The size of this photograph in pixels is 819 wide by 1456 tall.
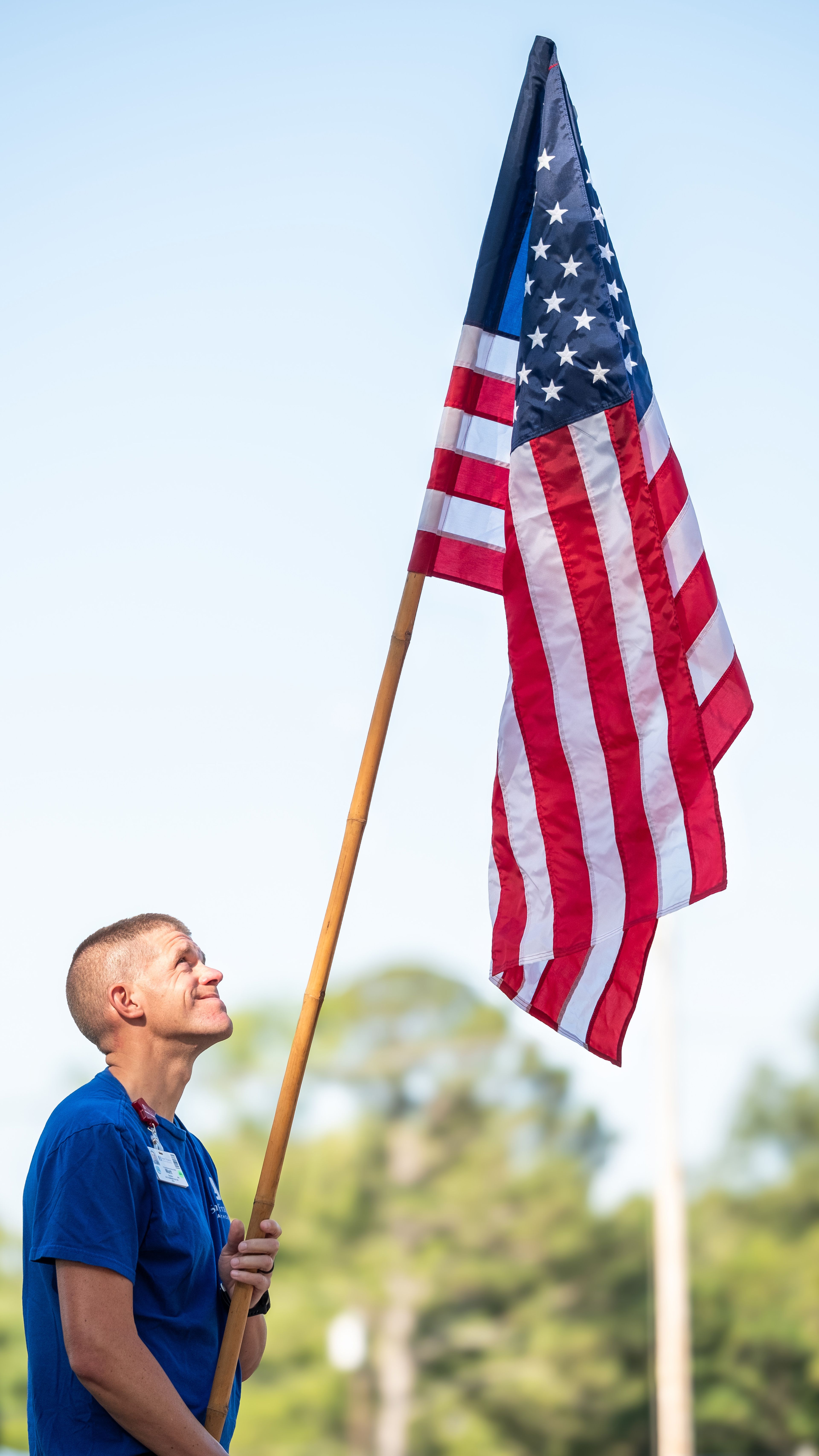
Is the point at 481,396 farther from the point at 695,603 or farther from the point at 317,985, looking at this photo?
the point at 317,985

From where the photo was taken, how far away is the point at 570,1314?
1346 inches

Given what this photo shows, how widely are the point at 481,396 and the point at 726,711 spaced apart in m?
1.16

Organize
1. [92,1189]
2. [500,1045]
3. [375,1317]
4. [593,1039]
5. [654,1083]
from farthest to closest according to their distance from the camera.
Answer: [500,1045], [375,1317], [654,1083], [593,1039], [92,1189]

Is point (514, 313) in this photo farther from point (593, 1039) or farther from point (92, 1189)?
point (92, 1189)

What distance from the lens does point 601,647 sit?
4.06m

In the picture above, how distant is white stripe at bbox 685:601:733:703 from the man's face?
1.59 metres

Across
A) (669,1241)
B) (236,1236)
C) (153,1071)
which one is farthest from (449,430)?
(669,1241)

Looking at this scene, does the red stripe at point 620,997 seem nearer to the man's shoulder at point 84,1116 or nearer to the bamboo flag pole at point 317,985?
the bamboo flag pole at point 317,985

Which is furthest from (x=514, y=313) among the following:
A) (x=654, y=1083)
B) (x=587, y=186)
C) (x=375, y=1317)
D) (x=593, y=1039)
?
(x=375, y=1317)

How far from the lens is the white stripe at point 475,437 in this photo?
4.16 meters

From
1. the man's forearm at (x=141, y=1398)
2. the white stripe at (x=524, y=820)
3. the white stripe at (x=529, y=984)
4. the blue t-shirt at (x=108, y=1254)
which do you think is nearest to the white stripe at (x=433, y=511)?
the white stripe at (x=524, y=820)

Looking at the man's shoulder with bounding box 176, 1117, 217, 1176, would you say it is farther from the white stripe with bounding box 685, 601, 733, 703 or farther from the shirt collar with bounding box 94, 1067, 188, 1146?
the white stripe with bounding box 685, 601, 733, 703

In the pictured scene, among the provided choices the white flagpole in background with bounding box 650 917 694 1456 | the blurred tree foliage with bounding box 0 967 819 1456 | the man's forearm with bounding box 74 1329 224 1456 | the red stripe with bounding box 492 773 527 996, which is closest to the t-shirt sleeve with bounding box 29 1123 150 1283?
the man's forearm with bounding box 74 1329 224 1456

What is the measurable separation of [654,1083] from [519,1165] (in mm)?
25777
